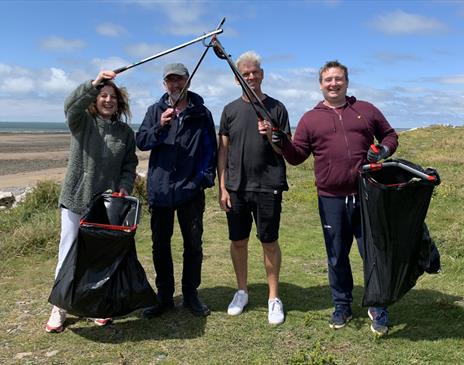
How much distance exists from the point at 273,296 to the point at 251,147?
141cm

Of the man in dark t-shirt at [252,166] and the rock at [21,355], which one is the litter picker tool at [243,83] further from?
the rock at [21,355]

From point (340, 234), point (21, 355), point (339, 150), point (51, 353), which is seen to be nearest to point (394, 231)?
point (340, 234)

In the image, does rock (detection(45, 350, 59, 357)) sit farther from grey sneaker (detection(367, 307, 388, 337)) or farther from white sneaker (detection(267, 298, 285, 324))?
grey sneaker (detection(367, 307, 388, 337))

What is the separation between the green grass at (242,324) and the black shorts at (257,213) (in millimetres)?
786

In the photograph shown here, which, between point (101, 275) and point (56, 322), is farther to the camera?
point (56, 322)

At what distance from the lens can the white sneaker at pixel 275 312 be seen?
437 cm

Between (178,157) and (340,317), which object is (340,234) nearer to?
(340,317)

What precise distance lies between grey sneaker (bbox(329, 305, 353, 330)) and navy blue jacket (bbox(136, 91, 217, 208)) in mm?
1566

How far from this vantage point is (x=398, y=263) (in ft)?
12.2

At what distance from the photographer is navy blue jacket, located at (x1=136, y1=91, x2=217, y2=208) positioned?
423cm

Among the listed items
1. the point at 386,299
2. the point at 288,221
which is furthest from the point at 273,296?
the point at 288,221

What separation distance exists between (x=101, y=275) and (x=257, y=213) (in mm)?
1423

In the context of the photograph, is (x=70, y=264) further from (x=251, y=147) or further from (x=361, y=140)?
(x=361, y=140)

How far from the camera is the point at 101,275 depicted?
3871mm
